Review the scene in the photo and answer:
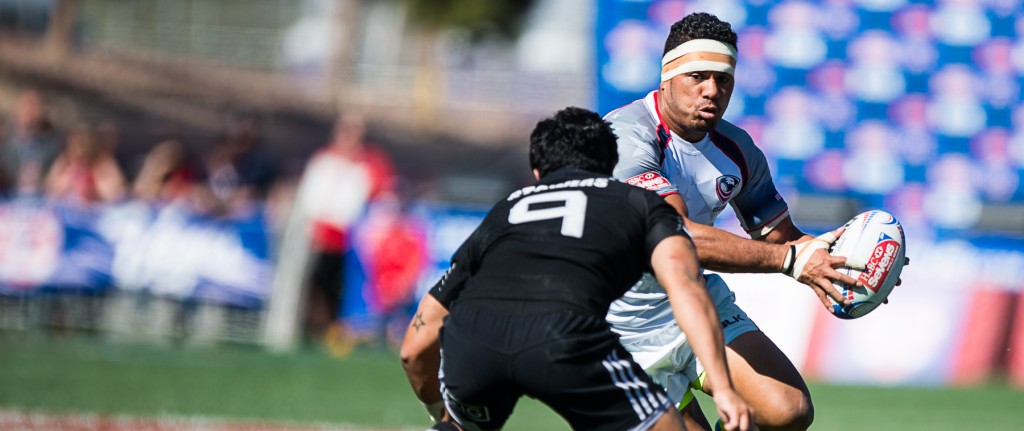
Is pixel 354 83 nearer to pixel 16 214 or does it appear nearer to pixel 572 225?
pixel 16 214

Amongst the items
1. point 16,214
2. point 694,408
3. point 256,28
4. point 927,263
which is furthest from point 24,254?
point 256,28

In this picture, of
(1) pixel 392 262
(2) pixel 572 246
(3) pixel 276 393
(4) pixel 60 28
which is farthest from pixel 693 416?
(4) pixel 60 28

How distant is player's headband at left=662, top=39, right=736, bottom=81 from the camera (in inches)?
246

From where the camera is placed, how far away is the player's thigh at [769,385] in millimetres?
6184

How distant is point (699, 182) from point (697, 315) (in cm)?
167

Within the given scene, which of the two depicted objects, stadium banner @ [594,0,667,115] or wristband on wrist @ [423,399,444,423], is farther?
stadium banner @ [594,0,667,115]

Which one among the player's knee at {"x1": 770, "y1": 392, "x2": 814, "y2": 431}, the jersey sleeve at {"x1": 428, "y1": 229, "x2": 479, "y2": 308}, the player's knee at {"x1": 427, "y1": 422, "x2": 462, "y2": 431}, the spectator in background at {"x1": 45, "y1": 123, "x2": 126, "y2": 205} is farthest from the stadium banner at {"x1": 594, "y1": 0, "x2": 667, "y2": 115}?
the player's knee at {"x1": 427, "y1": 422, "x2": 462, "y2": 431}

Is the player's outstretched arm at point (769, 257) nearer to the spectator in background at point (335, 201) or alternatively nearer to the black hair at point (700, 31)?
the black hair at point (700, 31)

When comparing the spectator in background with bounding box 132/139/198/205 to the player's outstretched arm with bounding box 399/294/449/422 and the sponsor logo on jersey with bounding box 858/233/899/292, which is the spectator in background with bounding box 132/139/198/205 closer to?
the player's outstretched arm with bounding box 399/294/449/422

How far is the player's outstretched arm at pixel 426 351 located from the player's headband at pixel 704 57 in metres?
1.58

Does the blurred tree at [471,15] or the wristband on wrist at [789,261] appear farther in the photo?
the blurred tree at [471,15]

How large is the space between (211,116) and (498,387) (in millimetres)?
37726

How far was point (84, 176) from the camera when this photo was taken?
620 inches

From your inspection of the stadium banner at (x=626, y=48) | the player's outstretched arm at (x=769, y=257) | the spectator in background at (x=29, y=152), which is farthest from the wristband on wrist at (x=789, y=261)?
the spectator in background at (x=29, y=152)
